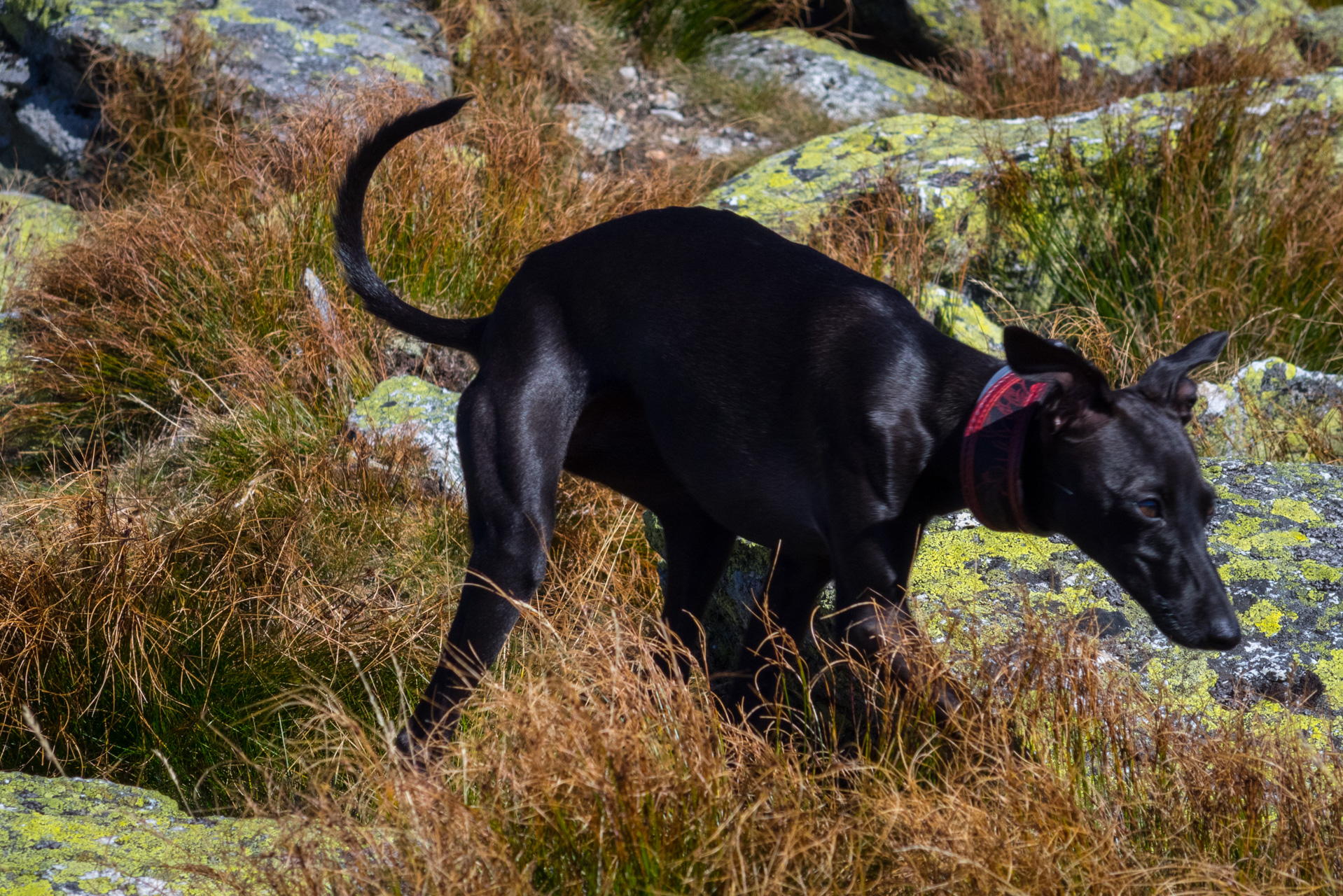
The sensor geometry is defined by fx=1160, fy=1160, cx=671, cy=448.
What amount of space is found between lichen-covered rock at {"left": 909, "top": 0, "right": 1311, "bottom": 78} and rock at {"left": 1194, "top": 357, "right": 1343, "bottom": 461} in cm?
429

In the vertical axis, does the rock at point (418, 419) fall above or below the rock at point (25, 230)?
below

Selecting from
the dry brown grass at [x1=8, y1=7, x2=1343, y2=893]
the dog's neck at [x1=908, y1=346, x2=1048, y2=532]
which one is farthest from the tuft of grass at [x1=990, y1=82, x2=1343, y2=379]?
the dog's neck at [x1=908, y1=346, x2=1048, y2=532]

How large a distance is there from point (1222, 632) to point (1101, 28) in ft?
24.4

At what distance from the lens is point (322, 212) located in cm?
483

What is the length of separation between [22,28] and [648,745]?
686 cm

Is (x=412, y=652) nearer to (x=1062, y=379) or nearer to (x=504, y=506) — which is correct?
(x=504, y=506)

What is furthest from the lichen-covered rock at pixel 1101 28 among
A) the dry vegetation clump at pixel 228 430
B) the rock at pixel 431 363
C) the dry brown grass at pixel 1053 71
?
the rock at pixel 431 363

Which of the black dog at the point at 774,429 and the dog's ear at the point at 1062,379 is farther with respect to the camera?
the black dog at the point at 774,429

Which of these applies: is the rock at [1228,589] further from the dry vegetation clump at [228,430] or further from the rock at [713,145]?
the rock at [713,145]

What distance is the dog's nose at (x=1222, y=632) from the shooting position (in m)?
2.02

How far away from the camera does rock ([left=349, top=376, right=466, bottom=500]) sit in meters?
4.04

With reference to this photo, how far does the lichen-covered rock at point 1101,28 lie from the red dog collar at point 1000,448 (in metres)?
6.62

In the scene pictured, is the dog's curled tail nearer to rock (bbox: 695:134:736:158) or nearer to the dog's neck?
the dog's neck

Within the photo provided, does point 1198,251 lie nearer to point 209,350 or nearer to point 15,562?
point 209,350
